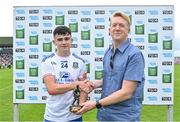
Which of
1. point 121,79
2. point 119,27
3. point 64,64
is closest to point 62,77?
point 64,64

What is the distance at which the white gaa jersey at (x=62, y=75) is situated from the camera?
429 centimetres

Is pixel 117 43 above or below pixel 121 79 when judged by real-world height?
above

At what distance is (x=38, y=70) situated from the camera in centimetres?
725

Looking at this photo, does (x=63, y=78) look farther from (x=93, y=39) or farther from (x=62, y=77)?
(x=93, y=39)

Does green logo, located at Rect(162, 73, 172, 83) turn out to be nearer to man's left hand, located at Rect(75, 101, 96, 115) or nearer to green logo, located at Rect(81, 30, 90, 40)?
Result: green logo, located at Rect(81, 30, 90, 40)

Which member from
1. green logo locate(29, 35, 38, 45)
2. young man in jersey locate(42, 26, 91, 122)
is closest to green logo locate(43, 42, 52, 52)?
green logo locate(29, 35, 38, 45)

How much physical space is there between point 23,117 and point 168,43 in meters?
5.89

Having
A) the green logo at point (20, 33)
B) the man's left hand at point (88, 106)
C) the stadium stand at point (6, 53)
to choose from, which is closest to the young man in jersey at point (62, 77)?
the man's left hand at point (88, 106)

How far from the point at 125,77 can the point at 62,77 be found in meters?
0.96

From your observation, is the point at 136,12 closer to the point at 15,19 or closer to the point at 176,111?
the point at 15,19

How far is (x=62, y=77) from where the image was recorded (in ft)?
14.1

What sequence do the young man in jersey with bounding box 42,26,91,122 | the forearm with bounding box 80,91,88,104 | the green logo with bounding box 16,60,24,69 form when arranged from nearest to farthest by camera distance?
the forearm with bounding box 80,91,88,104
the young man in jersey with bounding box 42,26,91,122
the green logo with bounding box 16,60,24,69

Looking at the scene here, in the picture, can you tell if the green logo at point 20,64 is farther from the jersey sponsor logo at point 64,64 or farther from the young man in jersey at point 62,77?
the jersey sponsor logo at point 64,64

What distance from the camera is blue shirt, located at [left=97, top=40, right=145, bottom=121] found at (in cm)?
358
